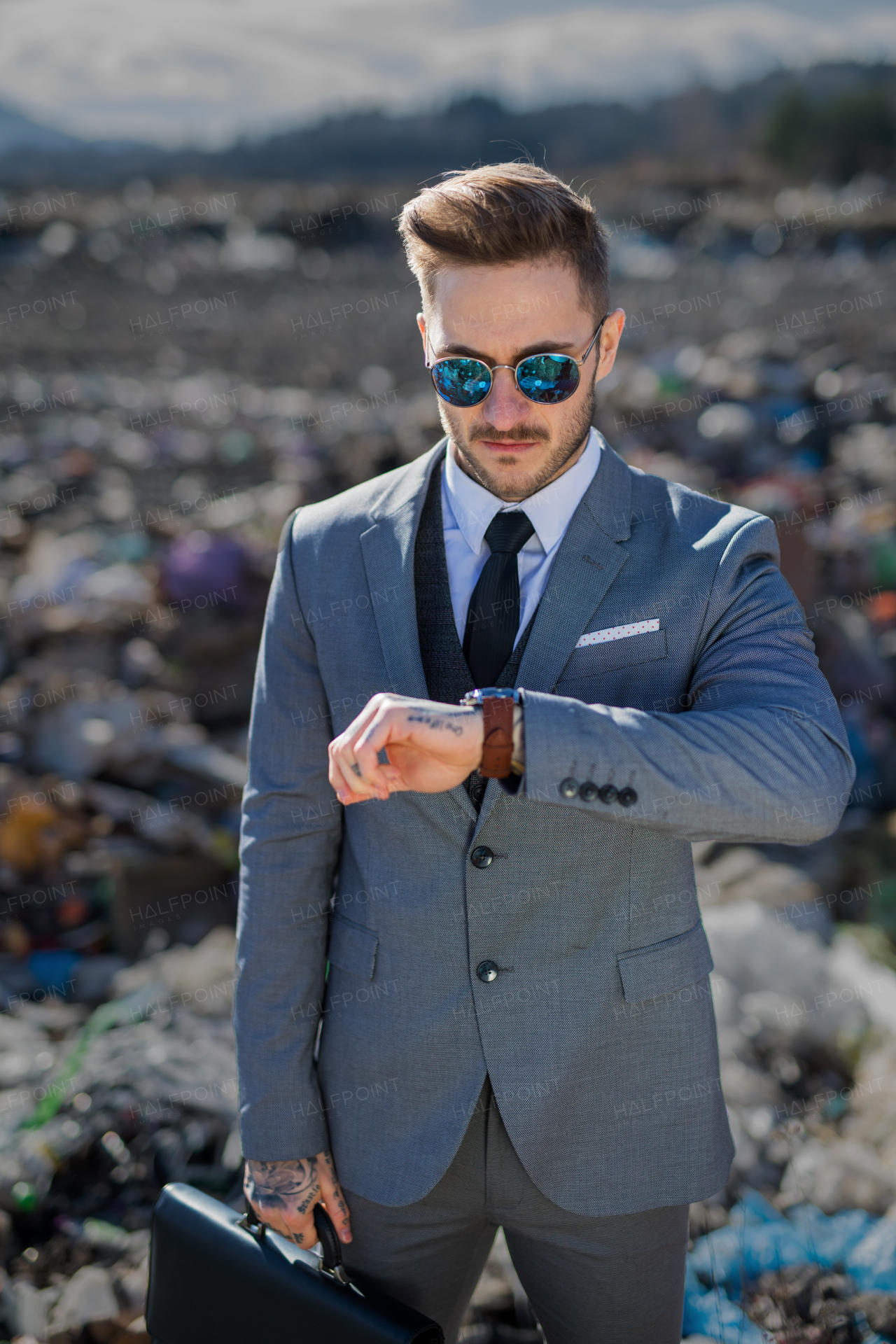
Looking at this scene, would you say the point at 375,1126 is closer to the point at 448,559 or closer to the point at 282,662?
the point at 282,662

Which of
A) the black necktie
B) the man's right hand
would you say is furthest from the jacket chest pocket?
the man's right hand

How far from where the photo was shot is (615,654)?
4.69 ft

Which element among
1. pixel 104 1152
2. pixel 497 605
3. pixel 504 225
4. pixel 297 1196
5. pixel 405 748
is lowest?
pixel 104 1152

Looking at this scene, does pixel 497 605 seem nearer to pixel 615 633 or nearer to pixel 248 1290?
pixel 615 633

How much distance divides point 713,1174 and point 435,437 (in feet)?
26.0

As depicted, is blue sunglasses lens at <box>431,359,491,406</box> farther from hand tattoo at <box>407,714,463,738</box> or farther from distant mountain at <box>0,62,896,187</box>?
distant mountain at <box>0,62,896,187</box>

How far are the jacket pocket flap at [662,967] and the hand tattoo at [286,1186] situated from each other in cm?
57

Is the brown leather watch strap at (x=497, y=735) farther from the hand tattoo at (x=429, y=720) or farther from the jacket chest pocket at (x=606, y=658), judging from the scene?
the jacket chest pocket at (x=606, y=658)

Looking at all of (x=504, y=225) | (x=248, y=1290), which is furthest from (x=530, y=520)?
(x=248, y=1290)

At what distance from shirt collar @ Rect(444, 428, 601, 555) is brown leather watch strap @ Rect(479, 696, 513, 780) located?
0.39m

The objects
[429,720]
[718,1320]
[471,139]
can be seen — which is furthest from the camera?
[471,139]

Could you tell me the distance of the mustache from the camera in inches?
55.8

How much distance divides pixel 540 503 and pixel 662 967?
0.70 m

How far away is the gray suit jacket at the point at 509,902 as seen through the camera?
142 cm
